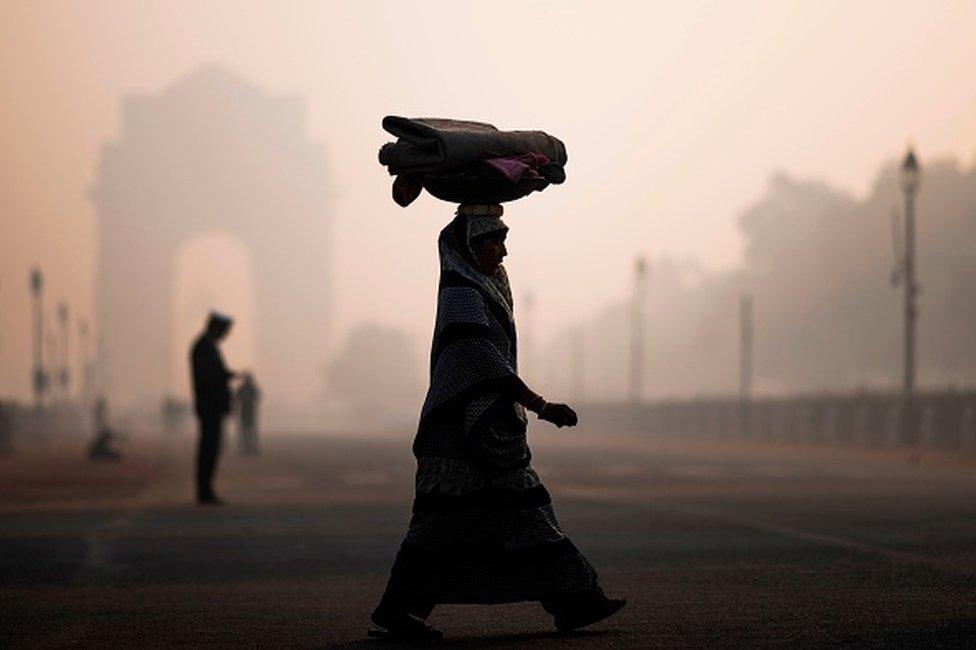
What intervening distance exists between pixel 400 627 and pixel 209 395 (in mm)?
13928

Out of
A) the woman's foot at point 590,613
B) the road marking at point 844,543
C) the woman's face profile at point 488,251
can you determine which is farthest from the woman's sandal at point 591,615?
the road marking at point 844,543

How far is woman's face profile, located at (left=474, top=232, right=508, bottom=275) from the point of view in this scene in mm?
9266

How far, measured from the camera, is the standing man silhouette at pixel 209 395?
22750mm

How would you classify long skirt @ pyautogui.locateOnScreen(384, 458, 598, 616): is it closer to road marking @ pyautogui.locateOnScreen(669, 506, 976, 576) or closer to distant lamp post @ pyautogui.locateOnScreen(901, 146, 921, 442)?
road marking @ pyautogui.locateOnScreen(669, 506, 976, 576)

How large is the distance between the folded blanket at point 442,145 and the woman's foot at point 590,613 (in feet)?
6.32

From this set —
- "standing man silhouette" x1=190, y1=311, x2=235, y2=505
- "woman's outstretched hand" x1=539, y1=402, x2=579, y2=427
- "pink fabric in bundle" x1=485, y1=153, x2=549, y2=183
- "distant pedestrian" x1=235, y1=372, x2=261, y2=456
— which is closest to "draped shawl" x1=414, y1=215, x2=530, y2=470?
"woman's outstretched hand" x1=539, y1=402, x2=579, y2=427

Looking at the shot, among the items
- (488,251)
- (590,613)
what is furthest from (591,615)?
(488,251)

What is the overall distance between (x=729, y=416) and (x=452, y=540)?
64118mm

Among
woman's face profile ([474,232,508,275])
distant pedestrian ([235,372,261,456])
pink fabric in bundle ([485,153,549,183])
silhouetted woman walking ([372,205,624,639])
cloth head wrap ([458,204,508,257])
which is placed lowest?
distant pedestrian ([235,372,261,456])

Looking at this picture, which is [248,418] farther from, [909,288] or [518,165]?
[518,165]

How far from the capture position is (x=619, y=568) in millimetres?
13148

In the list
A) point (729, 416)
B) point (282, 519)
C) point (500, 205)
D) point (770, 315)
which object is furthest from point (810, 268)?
point (500, 205)

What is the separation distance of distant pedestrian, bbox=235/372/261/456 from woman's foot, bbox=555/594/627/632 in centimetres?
4000

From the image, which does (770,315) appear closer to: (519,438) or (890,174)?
(890,174)
